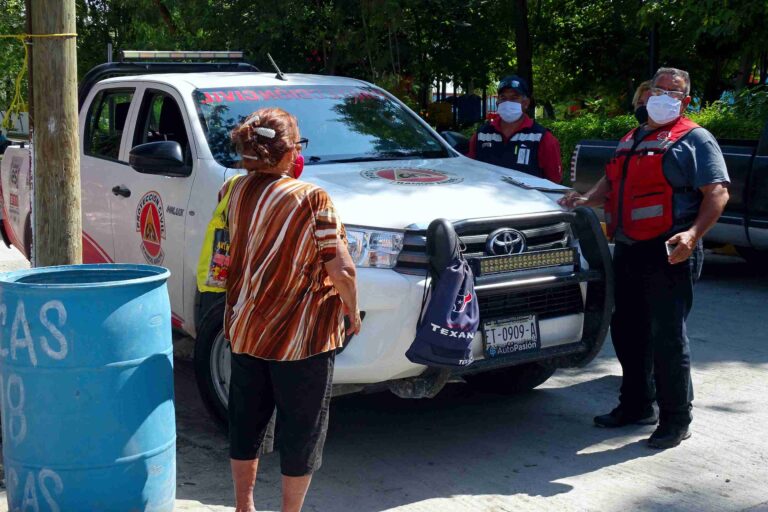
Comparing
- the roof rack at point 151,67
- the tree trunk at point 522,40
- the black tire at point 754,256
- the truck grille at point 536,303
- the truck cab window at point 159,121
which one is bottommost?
the black tire at point 754,256

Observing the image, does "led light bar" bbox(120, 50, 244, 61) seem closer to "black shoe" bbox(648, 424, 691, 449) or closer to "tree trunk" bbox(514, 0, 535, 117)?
"black shoe" bbox(648, 424, 691, 449)

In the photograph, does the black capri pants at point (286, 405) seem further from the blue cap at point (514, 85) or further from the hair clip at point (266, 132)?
the blue cap at point (514, 85)

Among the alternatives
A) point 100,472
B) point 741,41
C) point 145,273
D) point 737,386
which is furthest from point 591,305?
point 741,41

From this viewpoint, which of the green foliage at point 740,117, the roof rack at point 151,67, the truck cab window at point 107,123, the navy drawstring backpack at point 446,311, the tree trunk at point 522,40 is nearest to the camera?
the navy drawstring backpack at point 446,311

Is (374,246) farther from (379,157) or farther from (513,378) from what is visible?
(513,378)

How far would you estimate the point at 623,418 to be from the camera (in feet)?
18.6

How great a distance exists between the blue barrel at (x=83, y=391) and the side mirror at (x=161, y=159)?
163cm

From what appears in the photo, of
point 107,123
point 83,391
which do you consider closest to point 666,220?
point 83,391

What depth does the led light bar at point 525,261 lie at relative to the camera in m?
4.93

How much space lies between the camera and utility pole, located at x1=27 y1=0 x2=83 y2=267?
4.92 m

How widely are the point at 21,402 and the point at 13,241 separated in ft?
16.7

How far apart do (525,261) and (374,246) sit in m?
0.77

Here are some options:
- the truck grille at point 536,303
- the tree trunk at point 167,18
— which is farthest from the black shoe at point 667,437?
the tree trunk at point 167,18

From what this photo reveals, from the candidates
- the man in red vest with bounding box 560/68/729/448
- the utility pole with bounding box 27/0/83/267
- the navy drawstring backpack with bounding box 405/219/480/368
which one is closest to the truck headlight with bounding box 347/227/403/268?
the navy drawstring backpack with bounding box 405/219/480/368
